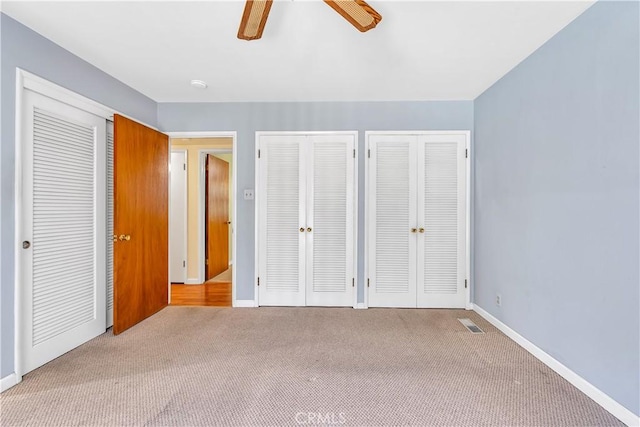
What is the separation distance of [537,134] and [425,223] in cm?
137

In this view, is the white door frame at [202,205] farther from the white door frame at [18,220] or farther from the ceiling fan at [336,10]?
the ceiling fan at [336,10]

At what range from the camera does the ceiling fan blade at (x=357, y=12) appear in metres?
1.47

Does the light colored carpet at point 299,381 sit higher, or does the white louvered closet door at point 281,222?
the white louvered closet door at point 281,222

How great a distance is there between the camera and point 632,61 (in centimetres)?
155

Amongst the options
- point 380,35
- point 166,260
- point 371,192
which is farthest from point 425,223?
point 166,260

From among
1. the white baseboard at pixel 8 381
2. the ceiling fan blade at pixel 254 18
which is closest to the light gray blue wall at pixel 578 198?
the ceiling fan blade at pixel 254 18

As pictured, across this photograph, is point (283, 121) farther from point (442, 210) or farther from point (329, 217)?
point (442, 210)

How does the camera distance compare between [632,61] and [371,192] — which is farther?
[371,192]

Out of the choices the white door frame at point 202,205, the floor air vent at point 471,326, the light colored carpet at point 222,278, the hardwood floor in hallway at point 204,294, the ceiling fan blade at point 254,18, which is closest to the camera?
the ceiling fan blade at point 254,18

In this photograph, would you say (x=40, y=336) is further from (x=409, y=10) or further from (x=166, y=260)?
(x=409, y=10)

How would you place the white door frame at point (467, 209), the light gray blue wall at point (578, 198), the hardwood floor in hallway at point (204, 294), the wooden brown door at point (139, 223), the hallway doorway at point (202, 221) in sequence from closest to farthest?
the light gray blue wall at point (578, 198) < the wooden brown door at point (139, 223) < the white door frame at point (467, 209) < the hardwood floor in hallway at point (204, 294) < the hallway doorway at point (202, 221)

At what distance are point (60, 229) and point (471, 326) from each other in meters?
3.73

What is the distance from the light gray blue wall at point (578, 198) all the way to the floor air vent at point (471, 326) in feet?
0.83

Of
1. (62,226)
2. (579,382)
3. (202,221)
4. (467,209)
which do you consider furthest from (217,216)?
(579,382)
